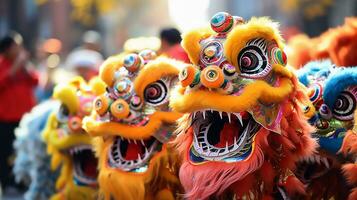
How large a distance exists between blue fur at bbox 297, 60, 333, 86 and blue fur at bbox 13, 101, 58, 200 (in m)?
2.33

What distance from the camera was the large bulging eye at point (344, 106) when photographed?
5266 mm

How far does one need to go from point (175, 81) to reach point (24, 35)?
67.7 feet

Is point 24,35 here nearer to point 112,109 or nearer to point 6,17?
point 6,17

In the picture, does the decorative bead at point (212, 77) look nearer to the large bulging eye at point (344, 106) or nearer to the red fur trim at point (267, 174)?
the red fur trim at point (267, 174)

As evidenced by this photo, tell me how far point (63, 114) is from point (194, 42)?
2053mm

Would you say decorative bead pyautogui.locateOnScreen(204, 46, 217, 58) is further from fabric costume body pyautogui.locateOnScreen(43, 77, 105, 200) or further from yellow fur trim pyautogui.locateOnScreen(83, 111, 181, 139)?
fabric costume body pyautogui.locateOnScreen(43, 77, 105, 200)

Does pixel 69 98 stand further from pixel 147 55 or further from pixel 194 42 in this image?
pixel 194 42

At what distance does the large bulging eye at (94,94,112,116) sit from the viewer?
222 inches

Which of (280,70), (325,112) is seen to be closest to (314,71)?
(325,112)

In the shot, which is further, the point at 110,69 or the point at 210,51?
the point at 110,69

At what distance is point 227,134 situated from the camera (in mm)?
4812

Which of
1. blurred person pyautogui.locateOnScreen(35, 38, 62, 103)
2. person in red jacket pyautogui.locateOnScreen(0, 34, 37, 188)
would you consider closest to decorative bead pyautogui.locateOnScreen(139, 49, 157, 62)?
person in red jacket pyautogui.locateOnScreen(0, 34, 37, 188)

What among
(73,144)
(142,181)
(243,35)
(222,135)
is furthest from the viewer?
(73,144)

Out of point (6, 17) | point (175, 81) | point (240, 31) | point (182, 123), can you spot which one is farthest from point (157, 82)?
point (6, 17)
